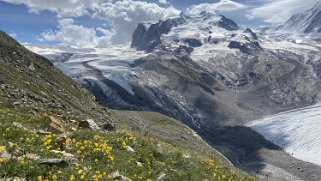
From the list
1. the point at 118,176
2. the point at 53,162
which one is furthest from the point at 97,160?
the point at 53,162

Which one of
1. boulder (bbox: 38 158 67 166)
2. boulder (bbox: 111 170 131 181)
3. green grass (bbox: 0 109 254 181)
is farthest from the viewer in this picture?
boulder (bbox: 111 170 131 181)

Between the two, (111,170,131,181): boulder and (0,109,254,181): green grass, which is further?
(111,170,131,181): boulder

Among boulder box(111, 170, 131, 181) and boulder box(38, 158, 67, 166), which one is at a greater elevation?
boulder box(38, 158, 67, 166)

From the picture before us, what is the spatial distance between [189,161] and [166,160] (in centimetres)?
101

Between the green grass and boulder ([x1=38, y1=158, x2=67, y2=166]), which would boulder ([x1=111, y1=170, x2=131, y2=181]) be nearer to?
the green grass

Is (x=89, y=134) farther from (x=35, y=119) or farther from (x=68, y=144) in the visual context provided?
(x=35, y=119)

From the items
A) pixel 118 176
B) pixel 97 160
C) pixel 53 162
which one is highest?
pixel 53 162

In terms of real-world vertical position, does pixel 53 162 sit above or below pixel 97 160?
above

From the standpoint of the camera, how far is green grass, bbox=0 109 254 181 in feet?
38.9

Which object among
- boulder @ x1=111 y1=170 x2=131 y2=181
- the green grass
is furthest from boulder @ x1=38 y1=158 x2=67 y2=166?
boulder @ x1=111 y1=170 x2=131 y2=181

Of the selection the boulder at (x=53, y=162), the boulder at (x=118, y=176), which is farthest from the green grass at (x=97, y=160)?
the boulder at (x=118, y=176)

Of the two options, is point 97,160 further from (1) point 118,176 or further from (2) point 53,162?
(2) point 53,162

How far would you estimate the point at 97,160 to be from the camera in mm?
13969

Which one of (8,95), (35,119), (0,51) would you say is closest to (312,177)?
(0,51)
